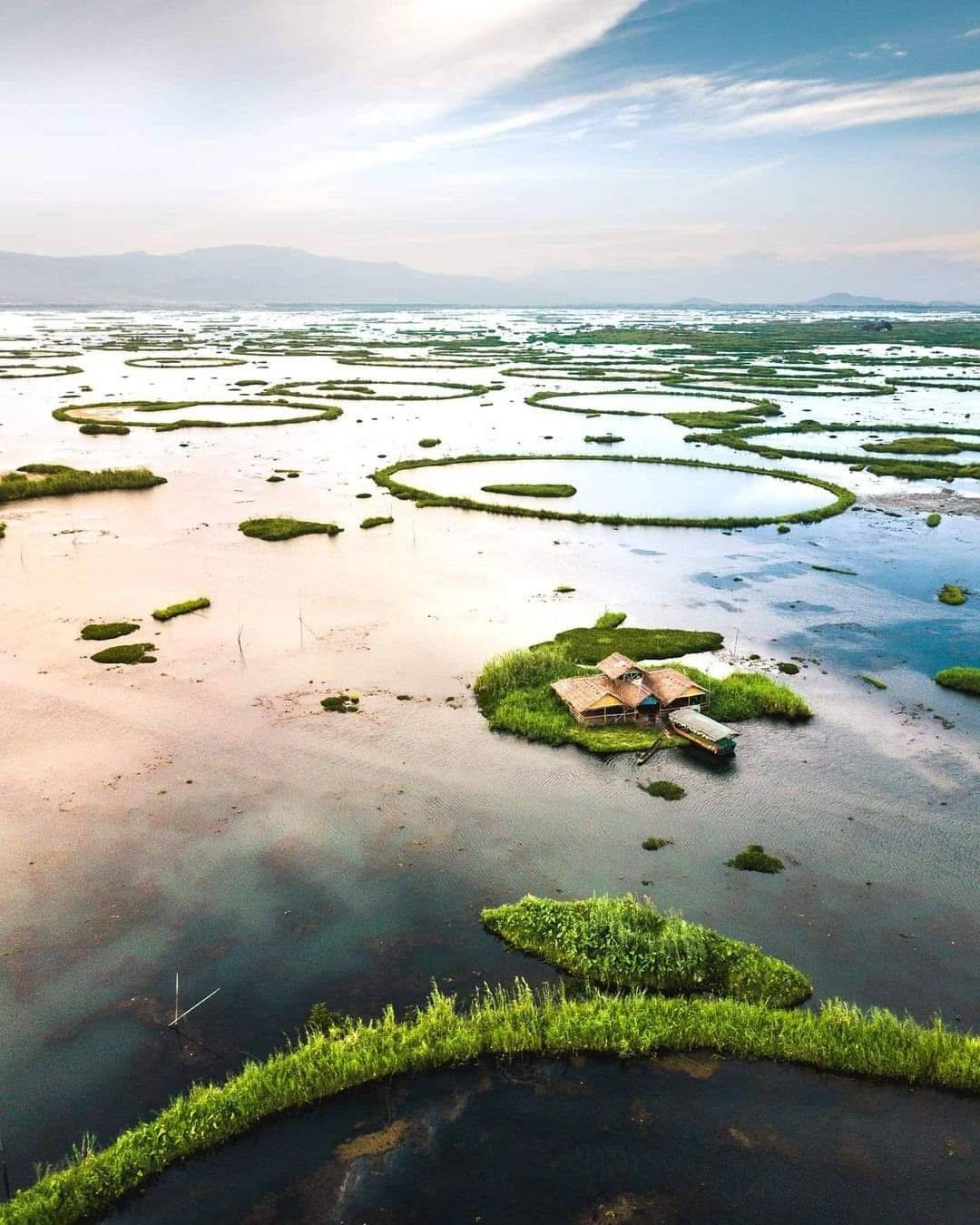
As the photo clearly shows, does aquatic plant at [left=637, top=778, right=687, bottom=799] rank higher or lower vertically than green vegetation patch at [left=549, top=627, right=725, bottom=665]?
lower

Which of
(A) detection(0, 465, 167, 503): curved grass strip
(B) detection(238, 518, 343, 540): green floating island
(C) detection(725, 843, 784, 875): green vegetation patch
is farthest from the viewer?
(A) detection(0, 465, 167, 503): curved grass strip

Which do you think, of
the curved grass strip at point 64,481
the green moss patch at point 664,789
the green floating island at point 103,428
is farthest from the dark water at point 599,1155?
the green floating island at point 103,428

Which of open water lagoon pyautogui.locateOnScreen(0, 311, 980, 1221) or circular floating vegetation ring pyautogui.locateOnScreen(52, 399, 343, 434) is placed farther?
circular floating vegetation ring pyautogui.locateOnScreen(52, 399, 343, 434)

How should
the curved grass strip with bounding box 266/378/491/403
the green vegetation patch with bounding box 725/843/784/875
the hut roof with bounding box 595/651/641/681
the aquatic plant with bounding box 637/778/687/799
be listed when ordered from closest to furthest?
1. the green vegetation patch with bounding box 725/843/784/875
2. the aquatic plant with bounding box 637/778/687/799
3. the hut roof with bounding box 595/651/641/681
4. the curved grass strip with bounding box 266/378/491/403

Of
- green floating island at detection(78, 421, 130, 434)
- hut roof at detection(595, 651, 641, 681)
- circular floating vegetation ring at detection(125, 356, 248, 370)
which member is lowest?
hut roof at detection(595, 651, 641, 681)

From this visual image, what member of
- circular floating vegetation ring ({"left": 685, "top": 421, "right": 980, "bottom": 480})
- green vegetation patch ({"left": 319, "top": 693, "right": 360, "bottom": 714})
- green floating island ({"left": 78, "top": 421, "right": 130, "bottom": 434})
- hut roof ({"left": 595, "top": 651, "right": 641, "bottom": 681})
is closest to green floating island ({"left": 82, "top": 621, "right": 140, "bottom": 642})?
green vegetation patch ({"left": 319, "top": 693, "right": 360, "bottom": 714})

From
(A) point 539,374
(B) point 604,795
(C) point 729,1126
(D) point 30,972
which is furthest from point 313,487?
(A) point 539,374

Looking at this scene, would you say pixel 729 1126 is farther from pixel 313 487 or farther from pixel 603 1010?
pixel 313 487

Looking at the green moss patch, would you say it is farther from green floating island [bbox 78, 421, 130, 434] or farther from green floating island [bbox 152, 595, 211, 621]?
green floating island [bbox 78, 421, 130, 434]
